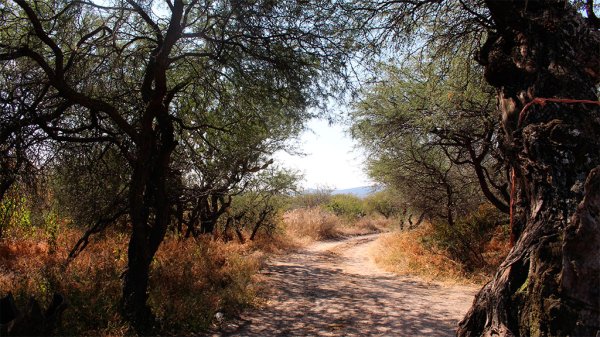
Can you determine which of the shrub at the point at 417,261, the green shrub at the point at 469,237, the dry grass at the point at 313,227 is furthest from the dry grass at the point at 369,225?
the green shrub at the point at 469,237

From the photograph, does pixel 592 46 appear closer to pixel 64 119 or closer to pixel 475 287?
pixel 64 119

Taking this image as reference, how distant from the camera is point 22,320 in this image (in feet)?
9.09

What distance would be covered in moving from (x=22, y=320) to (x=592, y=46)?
4331 millimetres

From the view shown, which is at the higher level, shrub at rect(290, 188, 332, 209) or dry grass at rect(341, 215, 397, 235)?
shrub at rect(290, 188, 332, 209)

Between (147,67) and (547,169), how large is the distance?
5.32 meters

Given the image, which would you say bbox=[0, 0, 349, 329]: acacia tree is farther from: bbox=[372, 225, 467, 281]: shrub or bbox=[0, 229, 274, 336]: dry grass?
bbox=[372, 225, 467, 281]: shrub

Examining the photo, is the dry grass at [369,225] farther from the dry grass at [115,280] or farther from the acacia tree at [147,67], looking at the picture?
the acacia tree at [147,67]

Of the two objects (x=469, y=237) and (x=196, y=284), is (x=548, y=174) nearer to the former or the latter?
(x=196, y=284)

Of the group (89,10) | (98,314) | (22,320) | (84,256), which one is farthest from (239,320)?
(89,10)

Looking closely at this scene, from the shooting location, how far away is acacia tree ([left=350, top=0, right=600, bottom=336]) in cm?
227

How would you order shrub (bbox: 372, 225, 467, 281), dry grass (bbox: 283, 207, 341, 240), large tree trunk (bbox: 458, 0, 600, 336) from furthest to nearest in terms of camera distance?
dry grass (bbox: 283, 207, 341, 240), shrub (bbox: 372, 225, 467, 281), large tree trunk (bbox: 458, 0, 600, 336)

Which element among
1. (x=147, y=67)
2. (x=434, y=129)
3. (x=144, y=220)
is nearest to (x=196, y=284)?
(x=144, y=220)

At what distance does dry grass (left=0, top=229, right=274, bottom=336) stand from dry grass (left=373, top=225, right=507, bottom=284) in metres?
4.38

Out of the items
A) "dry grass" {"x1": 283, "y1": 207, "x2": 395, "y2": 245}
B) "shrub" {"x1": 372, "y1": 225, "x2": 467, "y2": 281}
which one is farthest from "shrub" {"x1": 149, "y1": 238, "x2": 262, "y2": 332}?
"dry grass" {"x1": 283, "y1": 207, "x2": 395, "y2": 245}
